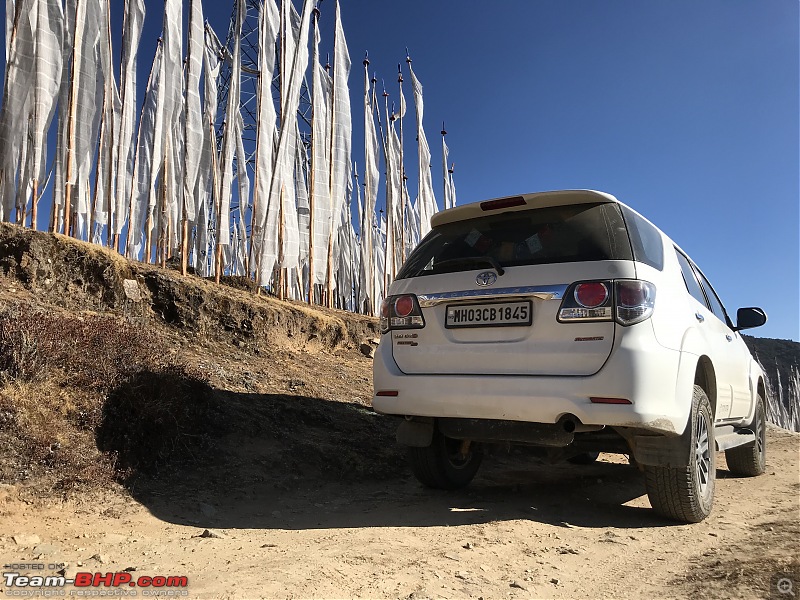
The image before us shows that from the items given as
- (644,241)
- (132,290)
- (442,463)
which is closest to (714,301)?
(644,241)

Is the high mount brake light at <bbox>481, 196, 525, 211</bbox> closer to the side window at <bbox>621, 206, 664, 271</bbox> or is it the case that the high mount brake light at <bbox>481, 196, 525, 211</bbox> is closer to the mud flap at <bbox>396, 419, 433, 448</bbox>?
the side window at <bbox>621, 206, 664, 271</bbox>

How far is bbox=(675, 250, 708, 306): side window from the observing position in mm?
4320

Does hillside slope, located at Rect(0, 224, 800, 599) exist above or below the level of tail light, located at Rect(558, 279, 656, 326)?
below

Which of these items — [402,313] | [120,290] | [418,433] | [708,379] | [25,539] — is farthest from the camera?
[120,290]

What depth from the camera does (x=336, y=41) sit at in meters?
14.7

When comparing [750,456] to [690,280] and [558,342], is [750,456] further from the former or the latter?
[558,342]

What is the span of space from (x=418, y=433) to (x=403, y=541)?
925 millimetres

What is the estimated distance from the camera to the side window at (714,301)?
16.4 ft

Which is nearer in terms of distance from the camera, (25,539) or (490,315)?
(25,539)

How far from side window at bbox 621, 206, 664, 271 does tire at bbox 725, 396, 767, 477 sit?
308cm

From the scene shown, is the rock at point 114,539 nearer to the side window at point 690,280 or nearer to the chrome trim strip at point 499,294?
the chrome trim strip at point 499,294

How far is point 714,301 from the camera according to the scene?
5145 millimetres

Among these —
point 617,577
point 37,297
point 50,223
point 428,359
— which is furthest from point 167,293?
point 617,577

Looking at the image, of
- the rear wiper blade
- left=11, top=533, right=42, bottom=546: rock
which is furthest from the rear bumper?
left=11, top=533, right=42, bottom=546: rock
